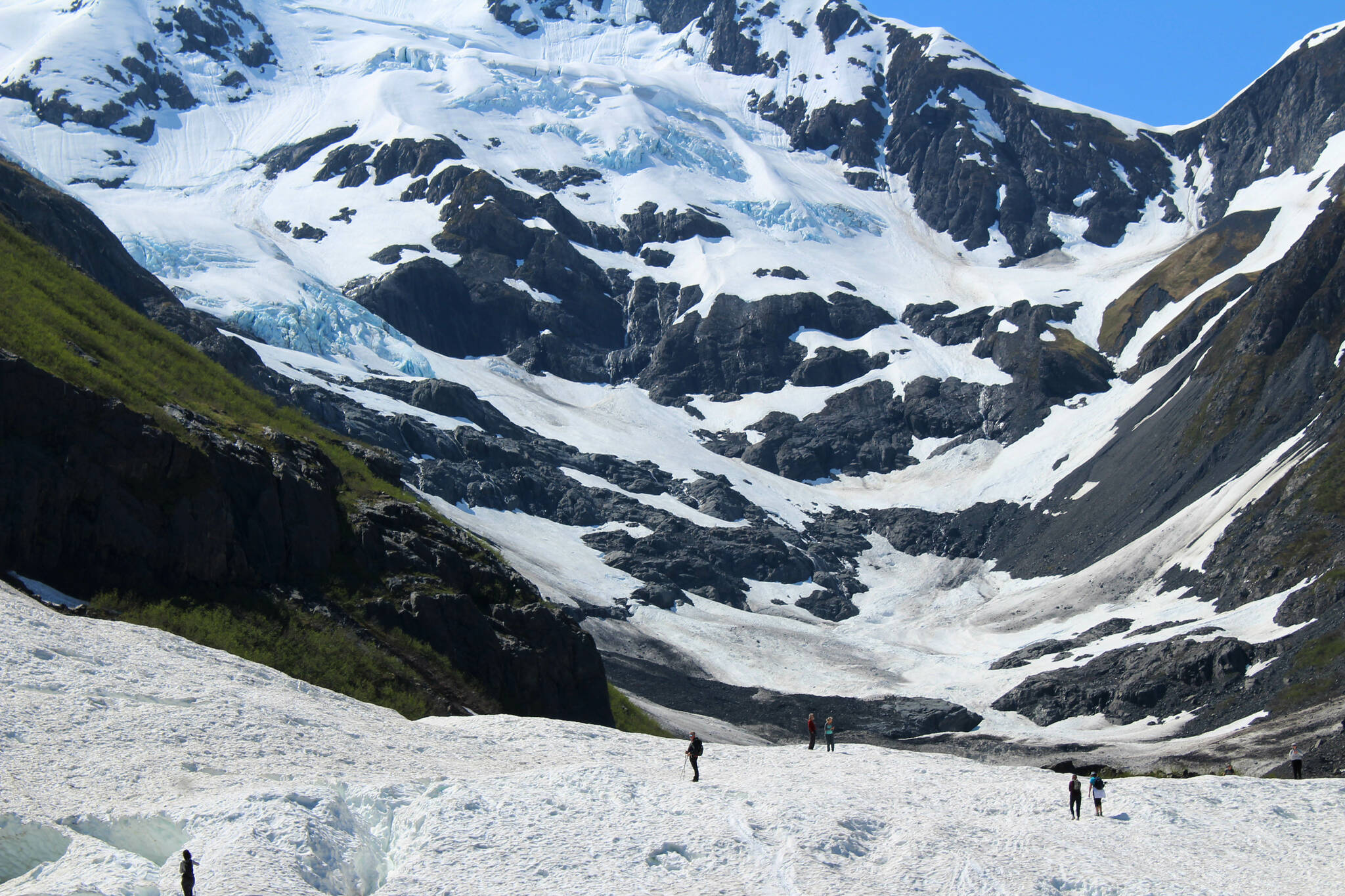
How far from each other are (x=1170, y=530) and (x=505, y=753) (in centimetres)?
11440

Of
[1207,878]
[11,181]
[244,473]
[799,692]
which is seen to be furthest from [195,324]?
[1207,878]

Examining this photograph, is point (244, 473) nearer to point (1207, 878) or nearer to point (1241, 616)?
point (1207, 878)

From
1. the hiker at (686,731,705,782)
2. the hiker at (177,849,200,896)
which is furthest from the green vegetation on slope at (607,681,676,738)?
the hiker at (177,849,200,896)

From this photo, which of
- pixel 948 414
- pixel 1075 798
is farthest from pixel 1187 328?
pixel 1075 798

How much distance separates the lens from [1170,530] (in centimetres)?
12950

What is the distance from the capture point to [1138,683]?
334 feet

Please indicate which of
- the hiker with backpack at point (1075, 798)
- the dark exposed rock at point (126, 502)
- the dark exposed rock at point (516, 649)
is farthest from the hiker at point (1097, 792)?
the dark exposed rock at point (126, 502)

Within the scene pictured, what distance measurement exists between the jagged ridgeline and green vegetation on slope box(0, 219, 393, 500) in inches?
5.1

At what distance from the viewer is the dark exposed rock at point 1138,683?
97.4 m

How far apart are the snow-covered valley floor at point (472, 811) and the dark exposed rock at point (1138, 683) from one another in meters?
68.2

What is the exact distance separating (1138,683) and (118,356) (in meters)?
86.0

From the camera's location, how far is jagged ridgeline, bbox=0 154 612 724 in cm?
3659

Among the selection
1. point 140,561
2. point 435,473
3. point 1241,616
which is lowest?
point 140,561

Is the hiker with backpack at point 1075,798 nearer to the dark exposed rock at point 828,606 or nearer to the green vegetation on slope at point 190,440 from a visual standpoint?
the green vegetation on slope at point 190,440
